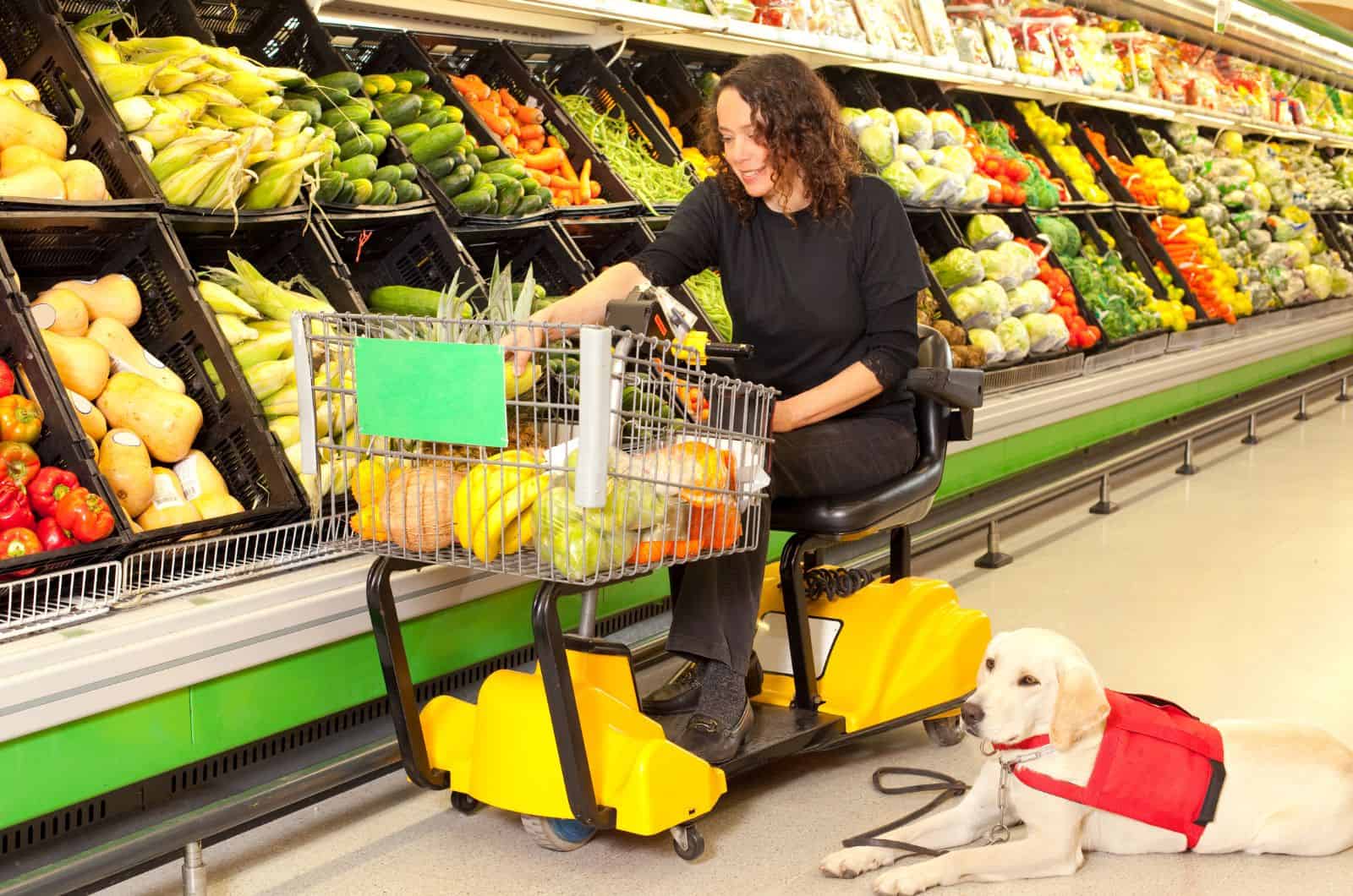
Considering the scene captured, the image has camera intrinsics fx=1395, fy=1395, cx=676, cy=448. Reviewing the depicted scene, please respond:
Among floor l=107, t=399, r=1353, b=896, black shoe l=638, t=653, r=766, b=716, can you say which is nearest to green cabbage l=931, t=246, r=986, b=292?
floor l=107, t=399, r=1353, b=896

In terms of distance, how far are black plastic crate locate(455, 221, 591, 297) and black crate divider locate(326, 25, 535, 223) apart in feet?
0.24

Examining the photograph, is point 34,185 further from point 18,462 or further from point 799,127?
point 799,127

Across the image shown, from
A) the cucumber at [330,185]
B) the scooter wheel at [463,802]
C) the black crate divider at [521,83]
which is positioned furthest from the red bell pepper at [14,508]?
the black crate divider at [521,83]

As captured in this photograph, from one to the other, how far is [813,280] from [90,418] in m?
1.54

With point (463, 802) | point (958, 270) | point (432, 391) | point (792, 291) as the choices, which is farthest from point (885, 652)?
point (958, 270)

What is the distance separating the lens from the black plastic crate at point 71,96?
2.93 meters

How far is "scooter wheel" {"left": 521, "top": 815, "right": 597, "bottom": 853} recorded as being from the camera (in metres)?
2.58

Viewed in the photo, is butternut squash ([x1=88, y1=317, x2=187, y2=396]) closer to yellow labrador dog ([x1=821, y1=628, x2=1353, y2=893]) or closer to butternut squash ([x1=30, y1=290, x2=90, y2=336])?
butternut squash ([x1=30, y1=290, x2=90, y2=336])

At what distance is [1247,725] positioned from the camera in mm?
2621

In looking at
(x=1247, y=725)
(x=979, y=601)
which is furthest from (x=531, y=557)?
(x=979, y=601)

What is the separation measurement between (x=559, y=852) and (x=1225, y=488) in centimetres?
451

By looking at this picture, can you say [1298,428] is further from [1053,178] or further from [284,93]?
[284,93]

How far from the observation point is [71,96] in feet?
10.1

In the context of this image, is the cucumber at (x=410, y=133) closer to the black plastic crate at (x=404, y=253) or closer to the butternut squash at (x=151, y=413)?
the black plastic crate at (x=404, y=253)
